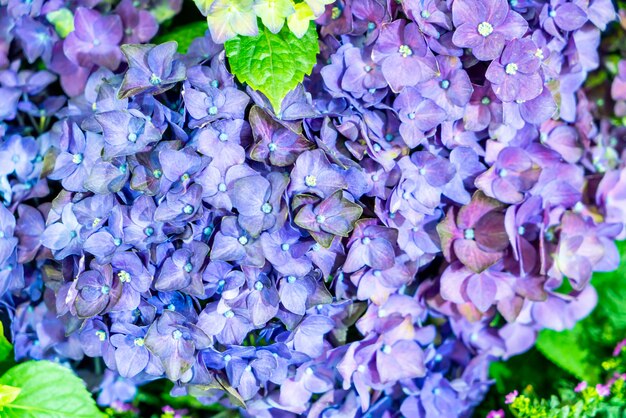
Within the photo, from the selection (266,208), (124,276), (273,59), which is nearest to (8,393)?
(124,276)

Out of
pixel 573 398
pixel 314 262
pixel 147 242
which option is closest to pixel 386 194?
pixel 314 262

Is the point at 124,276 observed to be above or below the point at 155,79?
below

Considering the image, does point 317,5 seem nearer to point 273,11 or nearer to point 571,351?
point 273,11

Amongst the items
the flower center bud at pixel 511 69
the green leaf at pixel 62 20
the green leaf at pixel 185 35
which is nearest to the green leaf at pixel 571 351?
the flower center bud at pixel 511 69

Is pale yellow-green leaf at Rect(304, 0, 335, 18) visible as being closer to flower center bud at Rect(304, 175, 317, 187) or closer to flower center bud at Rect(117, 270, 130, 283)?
flower center bud at Rect(304, 175, 317, 187)

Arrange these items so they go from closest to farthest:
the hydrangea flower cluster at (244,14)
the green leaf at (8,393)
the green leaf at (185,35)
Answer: the hydrangea flower cluster at (244,14)
the green leaf at (8,393)
the green leaf at (185,35)

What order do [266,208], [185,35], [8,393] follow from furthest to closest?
[185,35] → [8,393] → [266,208]

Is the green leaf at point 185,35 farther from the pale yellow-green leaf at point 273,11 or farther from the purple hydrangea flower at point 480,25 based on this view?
the purple hydrangea flower at point 480,25

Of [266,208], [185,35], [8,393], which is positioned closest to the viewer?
[266,208]
